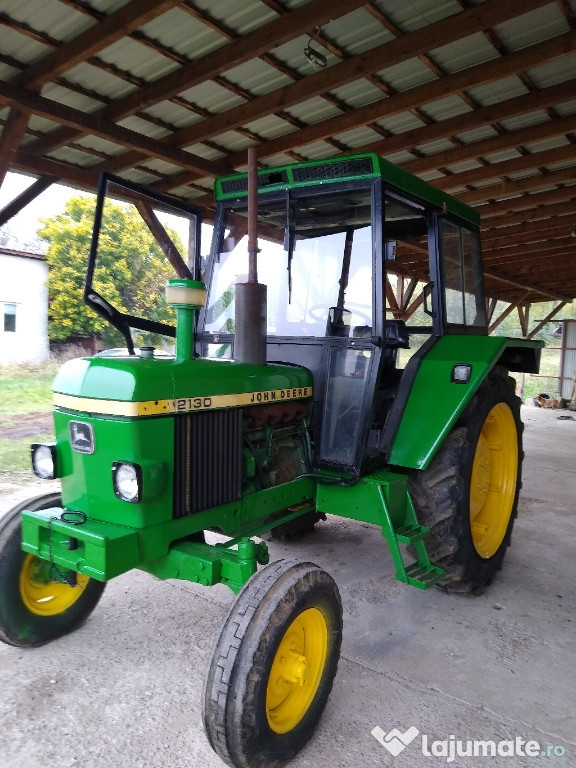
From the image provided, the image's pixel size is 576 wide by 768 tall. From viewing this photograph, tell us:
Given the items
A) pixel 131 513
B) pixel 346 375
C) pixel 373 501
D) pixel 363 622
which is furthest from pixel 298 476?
pixel 131 513

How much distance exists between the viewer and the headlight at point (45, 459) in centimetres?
221

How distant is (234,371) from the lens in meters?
2.39

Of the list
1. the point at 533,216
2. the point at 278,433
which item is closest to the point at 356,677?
the point at 278,433

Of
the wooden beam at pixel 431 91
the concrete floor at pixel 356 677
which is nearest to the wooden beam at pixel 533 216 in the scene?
the wooden beam at pixel 431 91

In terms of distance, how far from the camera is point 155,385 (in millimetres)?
2045

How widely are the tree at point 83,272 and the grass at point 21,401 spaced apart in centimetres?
187

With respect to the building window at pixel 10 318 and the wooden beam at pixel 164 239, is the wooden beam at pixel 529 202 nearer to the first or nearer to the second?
the wooden beam at pixel 164 239

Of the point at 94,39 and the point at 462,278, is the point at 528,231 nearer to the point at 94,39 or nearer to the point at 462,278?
the point at 462,278

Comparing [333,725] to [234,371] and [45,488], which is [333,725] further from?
[45,488]

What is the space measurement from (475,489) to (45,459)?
244 cm

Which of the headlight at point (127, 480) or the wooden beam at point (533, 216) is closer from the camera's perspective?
the headlight at point (127, 480)

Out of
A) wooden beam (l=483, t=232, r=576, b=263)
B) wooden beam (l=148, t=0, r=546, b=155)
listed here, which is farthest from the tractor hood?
wooden beam (l=483, t=232, r=576, b=263)

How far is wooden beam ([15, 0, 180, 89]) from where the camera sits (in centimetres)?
315

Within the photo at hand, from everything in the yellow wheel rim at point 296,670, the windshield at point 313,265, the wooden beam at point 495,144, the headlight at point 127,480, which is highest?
the wooden beam at point 495,144
